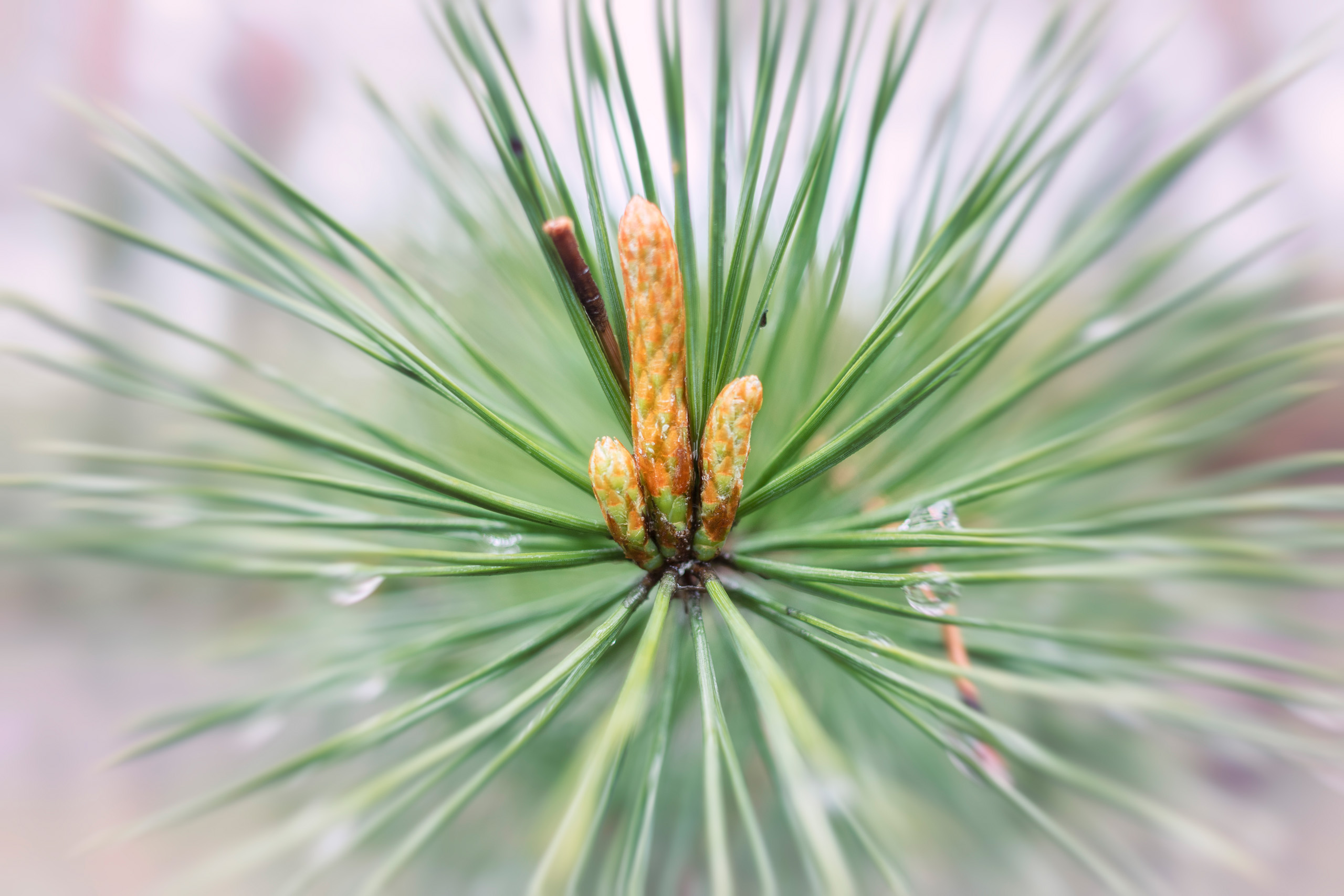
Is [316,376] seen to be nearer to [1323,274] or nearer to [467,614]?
[467,614]

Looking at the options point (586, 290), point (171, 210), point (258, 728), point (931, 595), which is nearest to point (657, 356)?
point (586, 290)

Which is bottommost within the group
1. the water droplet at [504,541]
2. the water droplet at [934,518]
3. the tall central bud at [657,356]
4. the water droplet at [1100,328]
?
the water droplet at [934,518]

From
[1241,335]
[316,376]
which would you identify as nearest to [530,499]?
[1241,335]

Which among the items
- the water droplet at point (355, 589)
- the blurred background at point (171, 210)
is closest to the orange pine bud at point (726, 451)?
the water droplet at point (355, 589)

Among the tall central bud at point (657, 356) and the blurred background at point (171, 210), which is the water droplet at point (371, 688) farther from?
the blurred background at point (171, 210)

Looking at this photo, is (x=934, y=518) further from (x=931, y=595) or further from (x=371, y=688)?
(x=371, y=688)

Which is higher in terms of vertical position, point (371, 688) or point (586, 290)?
point (586, 290)

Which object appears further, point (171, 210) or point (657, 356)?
point (171, 210)
